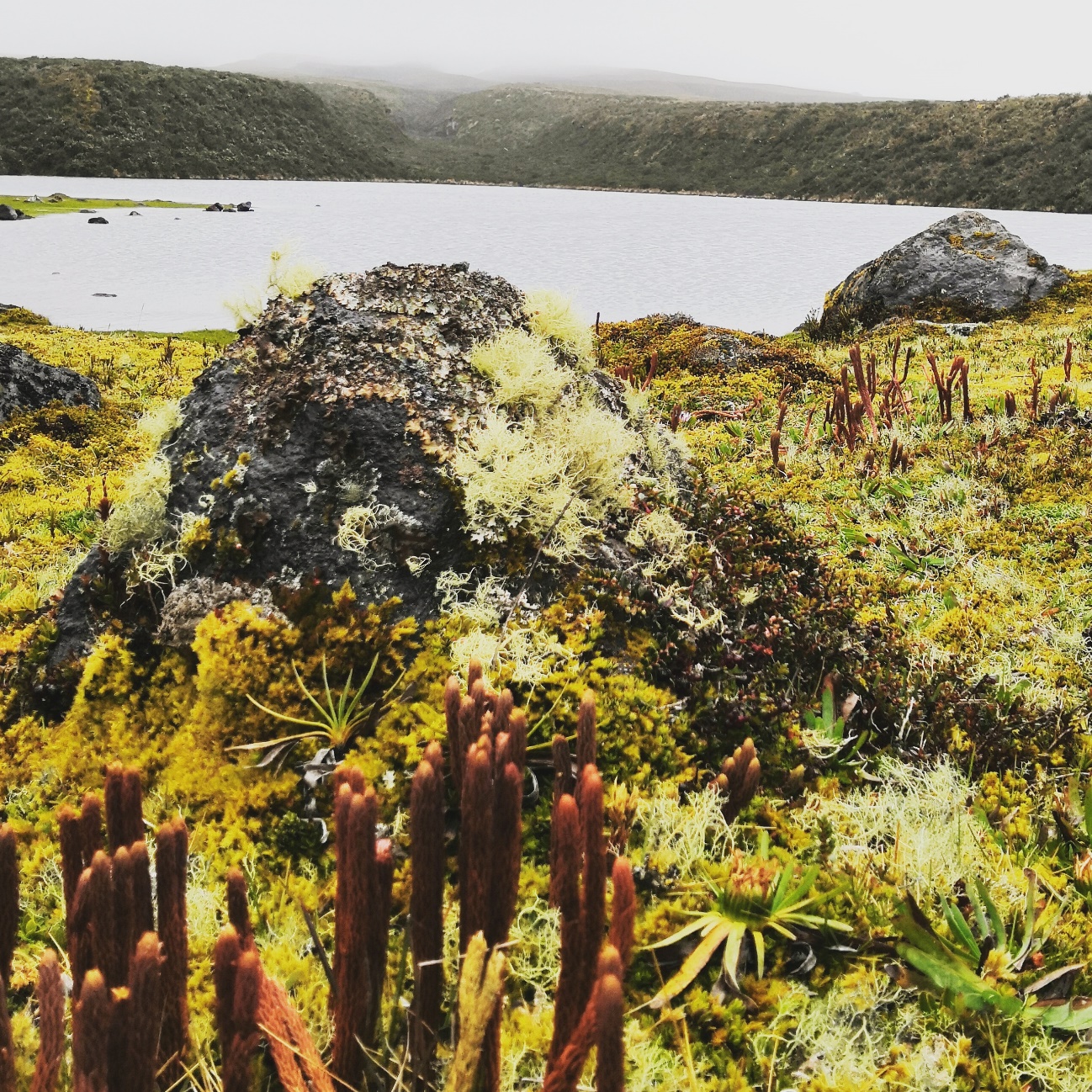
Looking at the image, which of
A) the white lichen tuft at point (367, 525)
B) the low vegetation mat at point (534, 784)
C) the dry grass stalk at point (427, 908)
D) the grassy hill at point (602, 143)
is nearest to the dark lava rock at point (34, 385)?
the low vegetation mat at point (534, 784)

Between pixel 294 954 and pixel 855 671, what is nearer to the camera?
pixel 294 954

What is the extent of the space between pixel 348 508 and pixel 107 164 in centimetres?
11079

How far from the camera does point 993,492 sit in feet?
22.5

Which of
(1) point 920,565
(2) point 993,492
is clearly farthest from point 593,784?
(2) point 993,492

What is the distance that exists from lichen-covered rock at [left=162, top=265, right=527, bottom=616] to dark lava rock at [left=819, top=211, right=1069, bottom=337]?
1774 centimetres

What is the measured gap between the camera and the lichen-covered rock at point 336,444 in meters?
3.36

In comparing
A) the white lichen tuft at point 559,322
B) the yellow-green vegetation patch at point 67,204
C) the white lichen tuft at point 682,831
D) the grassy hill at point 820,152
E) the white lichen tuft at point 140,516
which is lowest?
the white lichen tuft at point 682,831

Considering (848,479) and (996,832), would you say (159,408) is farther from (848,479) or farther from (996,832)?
(848,479)

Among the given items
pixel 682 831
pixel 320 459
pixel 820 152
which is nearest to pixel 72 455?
pixel 320 459

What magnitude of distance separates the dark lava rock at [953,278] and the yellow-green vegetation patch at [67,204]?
2099 inches

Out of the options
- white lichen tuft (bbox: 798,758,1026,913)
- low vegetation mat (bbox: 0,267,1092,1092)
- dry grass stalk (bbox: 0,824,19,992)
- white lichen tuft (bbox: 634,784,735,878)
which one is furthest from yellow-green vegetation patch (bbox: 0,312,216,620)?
white lichen tuft (bbox: 798,758,1026,913)

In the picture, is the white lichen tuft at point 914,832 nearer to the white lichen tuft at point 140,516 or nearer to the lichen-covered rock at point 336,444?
the lichen-covered rock at point 336,444

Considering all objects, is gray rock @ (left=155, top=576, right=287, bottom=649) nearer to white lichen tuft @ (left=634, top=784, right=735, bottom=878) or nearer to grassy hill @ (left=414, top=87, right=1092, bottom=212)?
white lichen tuft @ (left=634, top=784, right=735, bottom=878)

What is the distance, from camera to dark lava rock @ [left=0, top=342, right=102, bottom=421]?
997cm
